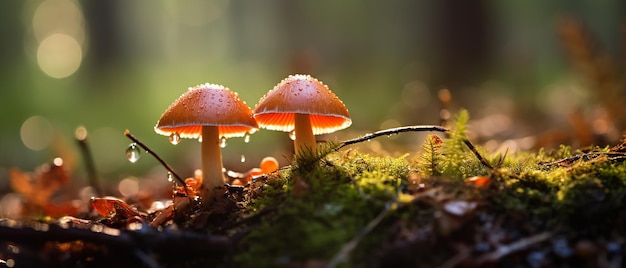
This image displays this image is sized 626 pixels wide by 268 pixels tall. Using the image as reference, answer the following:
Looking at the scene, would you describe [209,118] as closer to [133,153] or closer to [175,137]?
[175,137]

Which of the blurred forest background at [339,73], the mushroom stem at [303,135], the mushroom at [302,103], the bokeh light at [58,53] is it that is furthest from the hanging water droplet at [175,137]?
the bokeh light at [58,53]

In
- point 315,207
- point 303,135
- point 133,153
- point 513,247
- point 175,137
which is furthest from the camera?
point 133,153

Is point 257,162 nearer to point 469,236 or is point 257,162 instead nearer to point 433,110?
point 433,110

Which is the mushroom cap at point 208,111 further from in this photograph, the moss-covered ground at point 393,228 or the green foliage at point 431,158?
the green foliage at point 431,158

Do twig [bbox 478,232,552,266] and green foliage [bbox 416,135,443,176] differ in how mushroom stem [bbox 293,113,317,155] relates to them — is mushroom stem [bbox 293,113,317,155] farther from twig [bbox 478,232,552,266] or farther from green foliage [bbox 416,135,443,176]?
twig [bbox 478,232,552,266]

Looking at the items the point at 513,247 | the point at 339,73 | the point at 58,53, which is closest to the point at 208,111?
the point at 513,247

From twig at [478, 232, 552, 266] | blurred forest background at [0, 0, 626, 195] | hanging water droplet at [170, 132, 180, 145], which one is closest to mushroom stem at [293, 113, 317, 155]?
hanging water droplet at [170, 132, 180, 145]

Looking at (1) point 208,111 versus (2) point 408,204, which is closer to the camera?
(2) point 408,204
